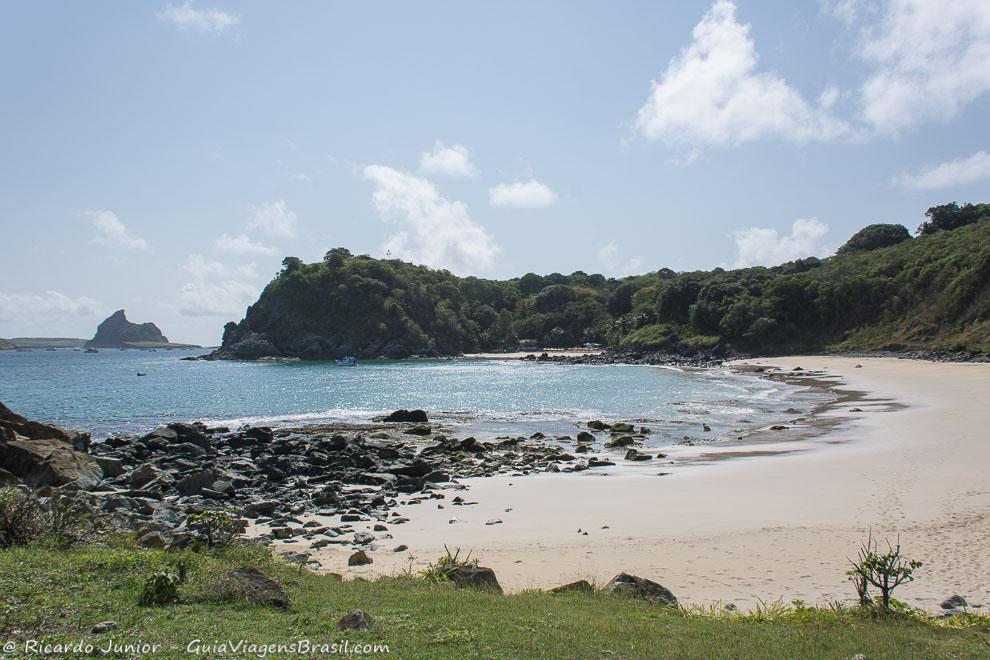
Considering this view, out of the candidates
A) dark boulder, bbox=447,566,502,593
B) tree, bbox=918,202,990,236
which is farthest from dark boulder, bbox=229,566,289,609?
tree, bbox=918,202,990,236

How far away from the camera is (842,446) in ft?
75.5

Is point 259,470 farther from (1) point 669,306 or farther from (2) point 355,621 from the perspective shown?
(1) point 669,306

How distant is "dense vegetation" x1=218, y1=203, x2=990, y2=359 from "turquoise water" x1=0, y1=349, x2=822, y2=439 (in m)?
29.0

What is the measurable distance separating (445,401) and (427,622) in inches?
Result: 1619

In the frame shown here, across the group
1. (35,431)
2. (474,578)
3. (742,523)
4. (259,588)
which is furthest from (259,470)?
(742,523)

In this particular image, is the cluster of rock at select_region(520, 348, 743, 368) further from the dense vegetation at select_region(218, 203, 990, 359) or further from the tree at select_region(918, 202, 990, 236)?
the tree at select_region(918, 202, 990, 236)

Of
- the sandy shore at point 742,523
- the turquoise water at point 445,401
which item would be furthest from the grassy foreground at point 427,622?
the turquoise water at point 445,401

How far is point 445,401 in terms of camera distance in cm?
4794

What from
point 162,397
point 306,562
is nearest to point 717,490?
point 306,562

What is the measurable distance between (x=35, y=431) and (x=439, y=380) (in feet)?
166

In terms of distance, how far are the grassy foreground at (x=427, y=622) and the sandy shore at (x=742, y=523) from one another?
180 centimetres

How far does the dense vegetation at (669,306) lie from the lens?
77.2m

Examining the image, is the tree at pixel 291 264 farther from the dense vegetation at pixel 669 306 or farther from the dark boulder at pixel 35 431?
the dark boulder at pixel 35 431

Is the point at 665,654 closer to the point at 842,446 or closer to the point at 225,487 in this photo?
the point at 225,487
